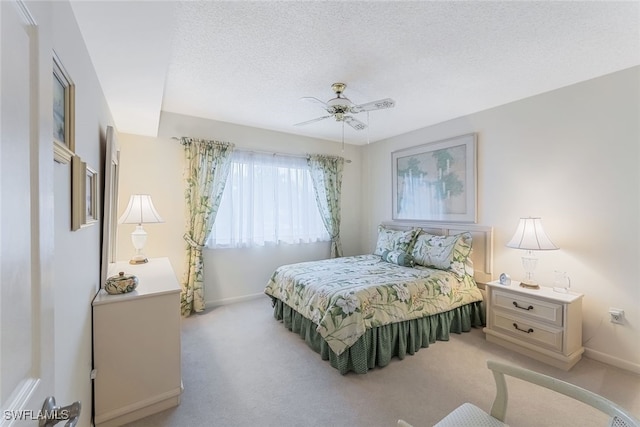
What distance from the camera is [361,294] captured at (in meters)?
2.43

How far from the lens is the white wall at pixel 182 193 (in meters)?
3.29

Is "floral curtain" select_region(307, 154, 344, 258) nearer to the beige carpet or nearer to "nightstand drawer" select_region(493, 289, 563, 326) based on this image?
the beige carpet

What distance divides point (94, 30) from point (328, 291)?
7.74ft

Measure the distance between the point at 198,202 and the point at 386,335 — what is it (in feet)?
8.91

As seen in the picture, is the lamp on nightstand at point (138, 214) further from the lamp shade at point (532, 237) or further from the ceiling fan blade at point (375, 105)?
the lamp shade at point (532, 237)

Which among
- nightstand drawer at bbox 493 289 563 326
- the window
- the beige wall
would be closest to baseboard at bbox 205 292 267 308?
the window

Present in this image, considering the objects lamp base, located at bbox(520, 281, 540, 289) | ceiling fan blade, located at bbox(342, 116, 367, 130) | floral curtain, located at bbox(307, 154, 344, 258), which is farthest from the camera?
floral curtain, located at bbox(307, 154, 344, 258)

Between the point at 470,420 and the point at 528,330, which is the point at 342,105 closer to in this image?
the point at 470,420

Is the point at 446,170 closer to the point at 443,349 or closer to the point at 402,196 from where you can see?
the point at 402,196

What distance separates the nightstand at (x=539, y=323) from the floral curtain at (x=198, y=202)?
3.36 meters

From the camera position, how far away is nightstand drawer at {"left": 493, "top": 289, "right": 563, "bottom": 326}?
2412 millimetres

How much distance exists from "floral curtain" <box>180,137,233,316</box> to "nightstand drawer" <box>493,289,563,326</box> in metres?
3.39

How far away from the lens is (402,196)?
4.31 metres

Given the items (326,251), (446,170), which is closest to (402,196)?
(446,170)
